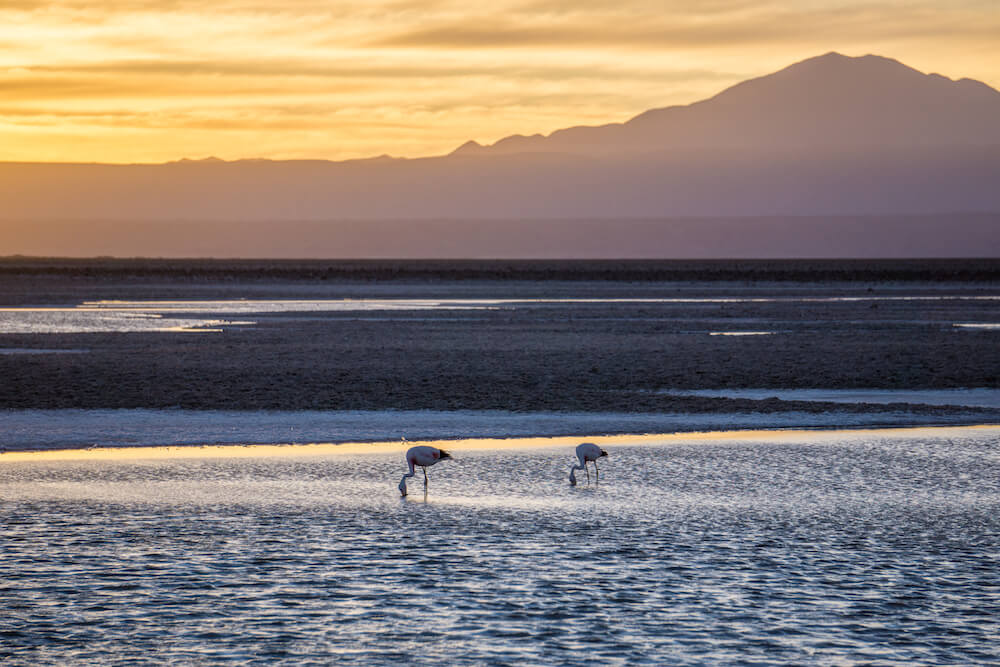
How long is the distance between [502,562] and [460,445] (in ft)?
25.0

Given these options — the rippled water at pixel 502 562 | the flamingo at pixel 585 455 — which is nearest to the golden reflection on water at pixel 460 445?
the rippled water at pixel 502 562

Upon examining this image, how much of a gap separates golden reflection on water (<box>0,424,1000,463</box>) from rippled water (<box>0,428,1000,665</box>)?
0.81m

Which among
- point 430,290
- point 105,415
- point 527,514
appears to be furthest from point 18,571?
point 430,290

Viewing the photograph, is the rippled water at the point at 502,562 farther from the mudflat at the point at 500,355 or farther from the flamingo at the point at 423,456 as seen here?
the mudflat at the point at 500,355

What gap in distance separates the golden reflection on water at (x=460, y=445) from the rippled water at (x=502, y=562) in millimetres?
809

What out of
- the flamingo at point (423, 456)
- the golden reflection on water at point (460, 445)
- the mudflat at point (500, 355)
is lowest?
the golden reflection on water at point (460, 445)

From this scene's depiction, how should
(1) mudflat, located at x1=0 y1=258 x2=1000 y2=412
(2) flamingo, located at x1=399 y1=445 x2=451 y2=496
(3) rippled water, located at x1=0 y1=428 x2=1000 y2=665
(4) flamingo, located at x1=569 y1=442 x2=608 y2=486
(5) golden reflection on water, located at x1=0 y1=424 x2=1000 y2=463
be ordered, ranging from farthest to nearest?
(1) mudflat, located at x1=0 y1=258 x2=1000 y2=412, (5) golden reflection on water, located at x1=0 y1=424 x2=1000 y2=463, (4) flamingo, located at x1=569 y1=442 x2=608 y2=486, (2) flamingo, located at x1=399 y1=445 x2=451 y2=496, (3) rippled water, located at x1=0 y1=428 x2=1000 y2=665

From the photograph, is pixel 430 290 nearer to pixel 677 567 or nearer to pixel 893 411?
pixel 893 411

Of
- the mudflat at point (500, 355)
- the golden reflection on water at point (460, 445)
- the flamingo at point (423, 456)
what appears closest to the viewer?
the flamingo at point (423, 456)

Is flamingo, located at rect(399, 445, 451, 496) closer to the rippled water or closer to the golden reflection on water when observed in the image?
the rippled water

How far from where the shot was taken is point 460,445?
61.1 ft

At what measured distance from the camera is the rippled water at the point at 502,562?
8.82 metres

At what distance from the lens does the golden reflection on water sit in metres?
17.6

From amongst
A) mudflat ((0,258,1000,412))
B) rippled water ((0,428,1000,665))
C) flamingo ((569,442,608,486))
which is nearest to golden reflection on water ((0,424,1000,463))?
rippled water ((0,428,1000,665))
